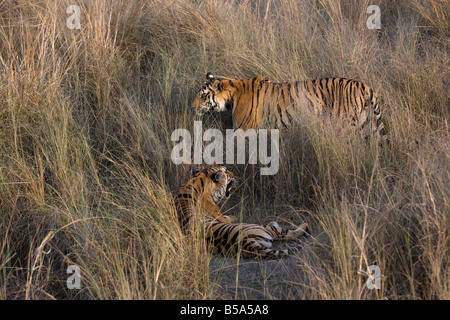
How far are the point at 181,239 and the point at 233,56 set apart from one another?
317 cm

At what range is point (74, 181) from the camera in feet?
14.9

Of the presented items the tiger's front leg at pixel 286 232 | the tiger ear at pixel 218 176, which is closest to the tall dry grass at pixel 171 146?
the tiger's front leg at pixel 286 232

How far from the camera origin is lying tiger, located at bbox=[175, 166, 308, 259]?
4.18 metres

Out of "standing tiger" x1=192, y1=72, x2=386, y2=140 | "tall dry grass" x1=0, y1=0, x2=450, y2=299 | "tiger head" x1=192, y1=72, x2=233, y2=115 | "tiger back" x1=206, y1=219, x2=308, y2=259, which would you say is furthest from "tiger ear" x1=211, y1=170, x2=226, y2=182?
"tiger head" x1=192, y1=72, x2=233, y2=115

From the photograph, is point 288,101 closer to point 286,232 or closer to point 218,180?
point 218,180

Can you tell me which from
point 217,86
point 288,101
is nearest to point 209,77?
point 217,86

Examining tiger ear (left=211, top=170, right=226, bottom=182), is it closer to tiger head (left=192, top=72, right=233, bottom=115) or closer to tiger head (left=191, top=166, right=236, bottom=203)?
tiger head (left=191, top=166, right=236, bottom=203)

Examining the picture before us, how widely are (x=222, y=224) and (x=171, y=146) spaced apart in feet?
4.33

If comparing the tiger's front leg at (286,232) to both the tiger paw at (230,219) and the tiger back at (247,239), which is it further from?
the tiger paw at (230,219)

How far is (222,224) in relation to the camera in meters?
4.41

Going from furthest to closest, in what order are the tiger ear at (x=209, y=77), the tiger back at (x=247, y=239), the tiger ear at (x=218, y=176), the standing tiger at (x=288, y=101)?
the tiger ear at (x=209, y=77) < the standing tiger at (x=288, y=101) < the tiger ear at (x=218, y=176) < the tiger back at (x=247, y=239)

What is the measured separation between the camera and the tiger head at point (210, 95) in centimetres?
614

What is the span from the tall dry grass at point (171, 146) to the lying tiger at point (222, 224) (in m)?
0.18
